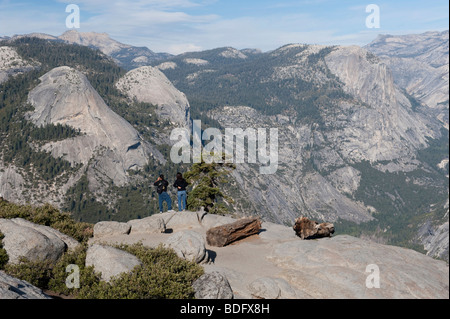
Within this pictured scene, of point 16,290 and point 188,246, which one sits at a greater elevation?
point 16,290

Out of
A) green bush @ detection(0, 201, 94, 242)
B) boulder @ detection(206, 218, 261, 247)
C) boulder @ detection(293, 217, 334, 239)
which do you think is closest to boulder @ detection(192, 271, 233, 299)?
boulder @ detection(206, 218, 261, 247)

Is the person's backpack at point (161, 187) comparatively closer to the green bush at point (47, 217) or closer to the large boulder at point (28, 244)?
the green bush at point (47, 217)

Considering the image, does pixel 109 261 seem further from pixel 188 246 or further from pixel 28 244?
pixel 188 246

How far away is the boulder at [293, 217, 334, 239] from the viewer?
3384cm

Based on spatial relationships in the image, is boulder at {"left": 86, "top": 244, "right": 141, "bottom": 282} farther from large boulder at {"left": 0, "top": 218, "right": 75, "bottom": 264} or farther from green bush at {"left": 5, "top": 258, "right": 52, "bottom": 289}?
large boulder at {"left": 0, "top": 218, "right": 75, "bottom": 264}

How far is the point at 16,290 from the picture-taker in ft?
49.0

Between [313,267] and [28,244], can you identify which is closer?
[28,244]

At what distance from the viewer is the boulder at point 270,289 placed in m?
21.0

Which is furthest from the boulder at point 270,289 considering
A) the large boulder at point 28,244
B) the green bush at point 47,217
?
the green bush at point 47,217

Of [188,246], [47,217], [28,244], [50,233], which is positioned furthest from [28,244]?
[188,246]

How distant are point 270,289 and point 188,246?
6.75 meters
